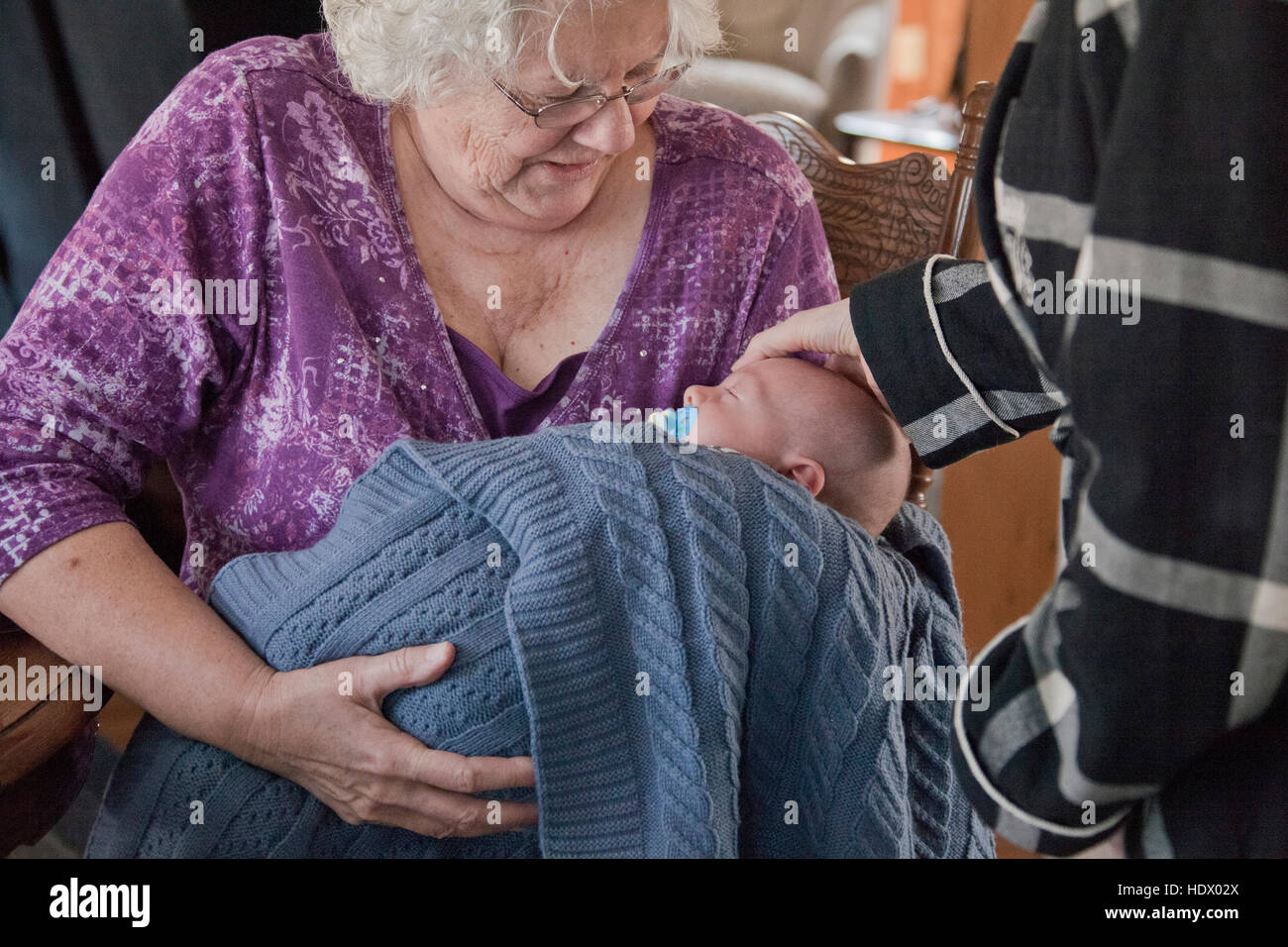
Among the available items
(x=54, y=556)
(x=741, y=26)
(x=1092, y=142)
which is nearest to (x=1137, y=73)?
(x=1092, y=142)

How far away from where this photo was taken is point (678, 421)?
132 cm

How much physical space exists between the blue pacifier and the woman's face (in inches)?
11.6

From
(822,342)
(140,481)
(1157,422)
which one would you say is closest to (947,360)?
(822,342)

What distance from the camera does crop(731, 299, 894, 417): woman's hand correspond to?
1.22 m

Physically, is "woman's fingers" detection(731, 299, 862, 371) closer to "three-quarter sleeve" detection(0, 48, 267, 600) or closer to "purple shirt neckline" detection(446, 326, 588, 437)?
"purple shirt neckline" detection(446, 326, 588, 437)

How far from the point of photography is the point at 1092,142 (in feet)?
1.92

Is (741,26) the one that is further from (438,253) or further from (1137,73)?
(1137,73)

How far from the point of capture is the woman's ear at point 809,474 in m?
1.28

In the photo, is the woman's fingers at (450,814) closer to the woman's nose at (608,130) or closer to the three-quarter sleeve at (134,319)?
the three-quarter sleeve at (134,319)

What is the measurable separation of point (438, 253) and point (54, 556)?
576 millimetres

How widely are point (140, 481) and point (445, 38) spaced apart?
63cm

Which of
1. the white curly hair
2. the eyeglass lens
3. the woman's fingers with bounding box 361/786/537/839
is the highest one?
the white curly hair

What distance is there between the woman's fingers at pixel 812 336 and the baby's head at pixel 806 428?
0.06ft

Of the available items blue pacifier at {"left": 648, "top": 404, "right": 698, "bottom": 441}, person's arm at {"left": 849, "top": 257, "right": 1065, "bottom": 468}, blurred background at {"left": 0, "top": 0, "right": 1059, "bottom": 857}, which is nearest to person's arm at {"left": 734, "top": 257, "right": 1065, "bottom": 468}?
person's arm at {"left": 849, "top": 257, "right": 1065, "bottom": 468}
